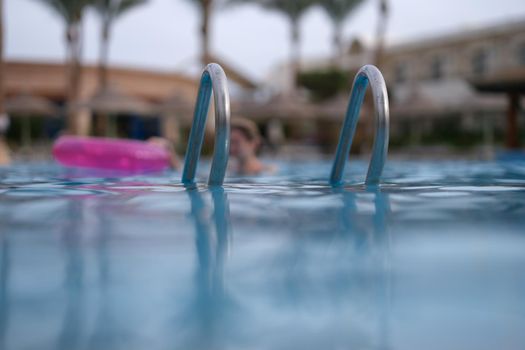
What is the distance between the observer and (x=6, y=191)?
11.1ft

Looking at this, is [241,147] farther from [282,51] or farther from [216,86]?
[282,51]

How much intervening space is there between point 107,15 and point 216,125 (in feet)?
73.5

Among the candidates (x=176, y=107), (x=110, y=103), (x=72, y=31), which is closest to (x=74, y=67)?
(x=72, y=31)

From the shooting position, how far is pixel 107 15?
23609mm

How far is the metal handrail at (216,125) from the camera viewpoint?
3113 millimetres

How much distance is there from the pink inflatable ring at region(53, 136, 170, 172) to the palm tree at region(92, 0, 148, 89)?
15599 mm

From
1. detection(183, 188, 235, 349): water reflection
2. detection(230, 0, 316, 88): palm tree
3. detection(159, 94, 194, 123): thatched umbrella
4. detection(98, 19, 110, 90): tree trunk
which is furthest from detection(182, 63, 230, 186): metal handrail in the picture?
detection(230, 0, 316, 88): palm tree

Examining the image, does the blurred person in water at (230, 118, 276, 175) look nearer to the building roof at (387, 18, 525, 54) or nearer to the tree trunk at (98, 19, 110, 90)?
the tree trunk at (98, 19, 110, 90)

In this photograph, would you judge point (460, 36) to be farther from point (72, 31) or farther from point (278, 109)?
point (72, 31)

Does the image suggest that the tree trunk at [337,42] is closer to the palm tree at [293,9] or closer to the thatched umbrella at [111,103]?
the palm tree at [293,9]

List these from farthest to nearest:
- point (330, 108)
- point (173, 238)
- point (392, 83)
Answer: point (392, 83) → point (330, 108) → point (173, 238)

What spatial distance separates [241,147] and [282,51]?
33456mm

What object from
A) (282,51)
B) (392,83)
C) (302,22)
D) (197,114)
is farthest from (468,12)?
(197,114)

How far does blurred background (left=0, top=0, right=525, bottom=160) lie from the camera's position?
1738 centimetres
